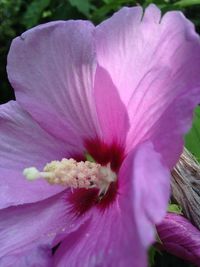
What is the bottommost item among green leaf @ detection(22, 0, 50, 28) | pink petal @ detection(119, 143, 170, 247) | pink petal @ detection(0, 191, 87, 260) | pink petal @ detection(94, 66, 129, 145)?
green leaf @ detection(22, 0, 50, 28)

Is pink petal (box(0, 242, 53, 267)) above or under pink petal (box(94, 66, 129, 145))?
A: under

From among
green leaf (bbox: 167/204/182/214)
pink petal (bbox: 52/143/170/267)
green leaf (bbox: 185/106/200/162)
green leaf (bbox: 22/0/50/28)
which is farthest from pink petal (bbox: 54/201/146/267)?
green leaf (bbox: 22/0/50/28)

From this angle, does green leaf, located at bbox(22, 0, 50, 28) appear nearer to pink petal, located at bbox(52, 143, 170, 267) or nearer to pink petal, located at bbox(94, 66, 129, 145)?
pink petal, located at bbox(94, 66, 129, 145)

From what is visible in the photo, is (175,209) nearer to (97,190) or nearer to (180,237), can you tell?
(180,237)

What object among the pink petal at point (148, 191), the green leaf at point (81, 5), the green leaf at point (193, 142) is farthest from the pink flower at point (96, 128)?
the green leaf at point (81, 5)

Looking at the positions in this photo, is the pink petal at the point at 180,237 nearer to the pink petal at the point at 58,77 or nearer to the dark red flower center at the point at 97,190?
the dark red flower center at the point at 97,190

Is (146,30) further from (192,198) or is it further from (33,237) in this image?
(33,237)
